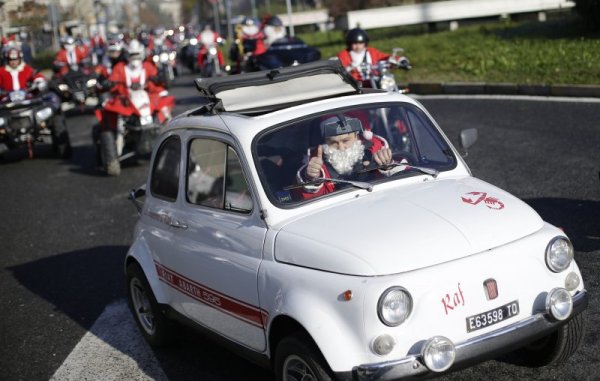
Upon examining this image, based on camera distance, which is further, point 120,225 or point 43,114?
point 43,114

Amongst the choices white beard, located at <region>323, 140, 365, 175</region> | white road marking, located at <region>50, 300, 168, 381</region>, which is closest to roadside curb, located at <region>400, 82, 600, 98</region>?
white road marking, located at <region>50, 300, 168, 381</region>

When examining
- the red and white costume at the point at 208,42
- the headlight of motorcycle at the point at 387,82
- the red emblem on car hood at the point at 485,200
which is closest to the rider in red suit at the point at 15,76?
Answer: the headlight of motorcycle at the point at 387,82

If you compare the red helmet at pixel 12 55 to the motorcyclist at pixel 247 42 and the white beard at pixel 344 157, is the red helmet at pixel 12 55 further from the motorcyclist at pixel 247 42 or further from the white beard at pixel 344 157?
the white beard at pixel 344 157

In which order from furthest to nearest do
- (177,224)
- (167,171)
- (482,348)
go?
(167,171) < (177,224) < (482,348)

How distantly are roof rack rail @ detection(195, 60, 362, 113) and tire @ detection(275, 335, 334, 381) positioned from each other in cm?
173

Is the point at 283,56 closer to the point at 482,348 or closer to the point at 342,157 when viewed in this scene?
the point at 342,157

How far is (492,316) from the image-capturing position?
448 centimetres

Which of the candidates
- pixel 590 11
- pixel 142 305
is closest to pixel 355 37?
pixel 142 305

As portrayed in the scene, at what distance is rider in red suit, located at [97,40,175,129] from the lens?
1441 cm

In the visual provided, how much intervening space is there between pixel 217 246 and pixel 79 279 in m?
3.56

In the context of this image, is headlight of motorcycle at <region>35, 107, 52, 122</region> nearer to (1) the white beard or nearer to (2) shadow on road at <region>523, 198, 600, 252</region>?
(2) shadow on road at <region>523, 198, 600, 252</region>

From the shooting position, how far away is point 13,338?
7.14 m

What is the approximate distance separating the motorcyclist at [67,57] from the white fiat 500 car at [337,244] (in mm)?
18152

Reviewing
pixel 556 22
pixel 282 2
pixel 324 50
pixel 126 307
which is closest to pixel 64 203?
pixel 126 307
